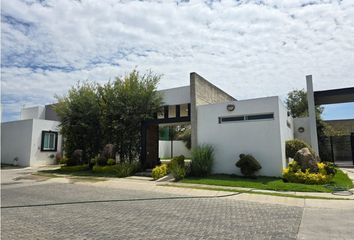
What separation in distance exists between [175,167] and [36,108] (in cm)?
2409

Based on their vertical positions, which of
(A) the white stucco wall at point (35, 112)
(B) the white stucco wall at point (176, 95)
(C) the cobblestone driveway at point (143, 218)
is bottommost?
(C) the cobblestone driveway at point (143, 218)

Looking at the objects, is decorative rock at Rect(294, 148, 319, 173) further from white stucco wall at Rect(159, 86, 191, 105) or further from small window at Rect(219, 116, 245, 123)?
white stucco wall at Rect(159, 86, 191, 105)

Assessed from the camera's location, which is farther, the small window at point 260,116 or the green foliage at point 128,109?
the green foliage at point 128,109

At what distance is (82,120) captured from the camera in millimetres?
19500

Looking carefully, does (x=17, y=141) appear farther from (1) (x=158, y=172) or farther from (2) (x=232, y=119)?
(2) (x=232, y=119)

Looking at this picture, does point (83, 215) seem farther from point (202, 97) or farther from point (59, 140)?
point (59, 140)

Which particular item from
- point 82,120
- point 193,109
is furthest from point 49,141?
point 193,109

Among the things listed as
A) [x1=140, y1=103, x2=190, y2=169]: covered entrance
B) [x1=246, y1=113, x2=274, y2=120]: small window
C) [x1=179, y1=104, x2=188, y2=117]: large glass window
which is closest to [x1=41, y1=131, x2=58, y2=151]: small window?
[x1=140, y1=103, x2=190, y2=169]: covered entrance

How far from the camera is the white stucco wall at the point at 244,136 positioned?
44.1 ft

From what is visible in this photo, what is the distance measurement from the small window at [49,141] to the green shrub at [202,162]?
16.0m

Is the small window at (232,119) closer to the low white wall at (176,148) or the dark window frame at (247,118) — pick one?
the dark window frame at (247,118)

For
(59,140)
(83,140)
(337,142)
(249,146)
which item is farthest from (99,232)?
(337,142)

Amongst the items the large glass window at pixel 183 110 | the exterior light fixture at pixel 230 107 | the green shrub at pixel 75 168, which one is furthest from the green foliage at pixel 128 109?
the exterior light fixture at pixel 230 107

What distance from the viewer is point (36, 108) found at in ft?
103
